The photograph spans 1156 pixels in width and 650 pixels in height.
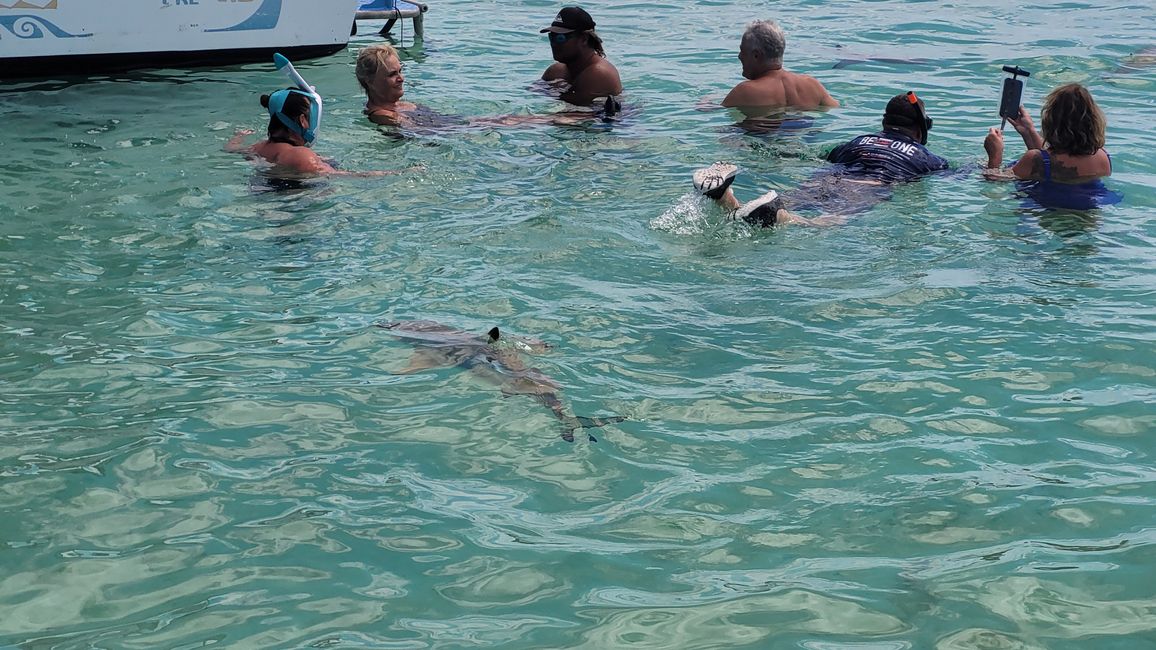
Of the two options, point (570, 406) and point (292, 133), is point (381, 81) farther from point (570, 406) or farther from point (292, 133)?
point (570, 406)

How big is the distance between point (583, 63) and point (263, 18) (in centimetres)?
431

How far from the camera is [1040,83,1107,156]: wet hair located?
805 centimetres

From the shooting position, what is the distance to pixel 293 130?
896cm

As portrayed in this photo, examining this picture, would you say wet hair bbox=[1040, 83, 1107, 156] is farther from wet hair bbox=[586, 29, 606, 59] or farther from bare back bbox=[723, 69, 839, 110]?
wet hair bbox=[586, 29, 606, 59]

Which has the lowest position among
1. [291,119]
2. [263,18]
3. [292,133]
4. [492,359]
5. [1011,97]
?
[492,359]

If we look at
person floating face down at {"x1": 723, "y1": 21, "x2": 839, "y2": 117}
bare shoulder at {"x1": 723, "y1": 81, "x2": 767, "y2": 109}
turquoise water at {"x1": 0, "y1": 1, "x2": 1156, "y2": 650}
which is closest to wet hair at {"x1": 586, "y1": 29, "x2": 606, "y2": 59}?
person floating face down at {"x1": 723, "y1": 21, "x2": 839, "y2": 117}

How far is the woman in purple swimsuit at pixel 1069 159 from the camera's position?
26.6 feet

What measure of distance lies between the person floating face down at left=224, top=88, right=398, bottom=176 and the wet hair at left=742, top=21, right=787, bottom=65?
4009mm

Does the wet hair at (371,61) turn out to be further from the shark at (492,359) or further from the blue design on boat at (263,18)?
the shark at (492,359)

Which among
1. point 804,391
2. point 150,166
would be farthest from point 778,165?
point 150,166

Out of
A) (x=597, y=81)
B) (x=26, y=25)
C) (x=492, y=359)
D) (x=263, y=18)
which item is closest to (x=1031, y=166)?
(x=597, y=81)

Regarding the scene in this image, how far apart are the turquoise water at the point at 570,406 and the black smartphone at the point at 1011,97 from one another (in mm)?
675

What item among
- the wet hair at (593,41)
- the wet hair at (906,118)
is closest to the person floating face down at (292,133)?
the wet hair at (593,41)

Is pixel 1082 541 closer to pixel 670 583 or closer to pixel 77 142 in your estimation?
pixel 670 583
